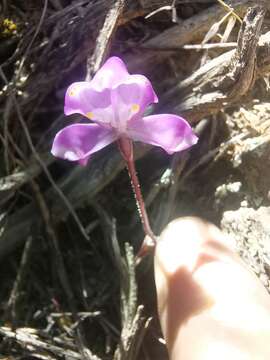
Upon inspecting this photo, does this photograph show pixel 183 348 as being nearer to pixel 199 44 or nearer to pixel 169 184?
pixel 169 184

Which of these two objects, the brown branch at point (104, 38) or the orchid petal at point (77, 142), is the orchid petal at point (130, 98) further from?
the brown branch at point (104, 38)

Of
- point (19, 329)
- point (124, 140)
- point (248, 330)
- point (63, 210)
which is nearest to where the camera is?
point (248, 330)

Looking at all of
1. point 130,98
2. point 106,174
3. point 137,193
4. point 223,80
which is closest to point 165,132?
point 130,98

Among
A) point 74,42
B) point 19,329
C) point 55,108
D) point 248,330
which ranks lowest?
point 19,329

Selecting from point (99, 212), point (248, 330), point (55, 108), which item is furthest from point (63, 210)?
point (248, 330)

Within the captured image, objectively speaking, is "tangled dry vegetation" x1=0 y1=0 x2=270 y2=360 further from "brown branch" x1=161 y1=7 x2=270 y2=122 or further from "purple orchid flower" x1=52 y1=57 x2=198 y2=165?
"purple orchid flower" x1=52 y1=57 x2=198 y2=165

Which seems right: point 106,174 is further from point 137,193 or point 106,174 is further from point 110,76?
point 110,76

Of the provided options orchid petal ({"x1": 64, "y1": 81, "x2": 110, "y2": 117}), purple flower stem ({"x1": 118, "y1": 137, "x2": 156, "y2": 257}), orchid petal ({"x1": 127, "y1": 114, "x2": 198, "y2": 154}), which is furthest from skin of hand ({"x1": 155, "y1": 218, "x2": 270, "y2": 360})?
orchid petal ({"x1": 64, "y1": 81, "x2": 110, "y2": 117})
